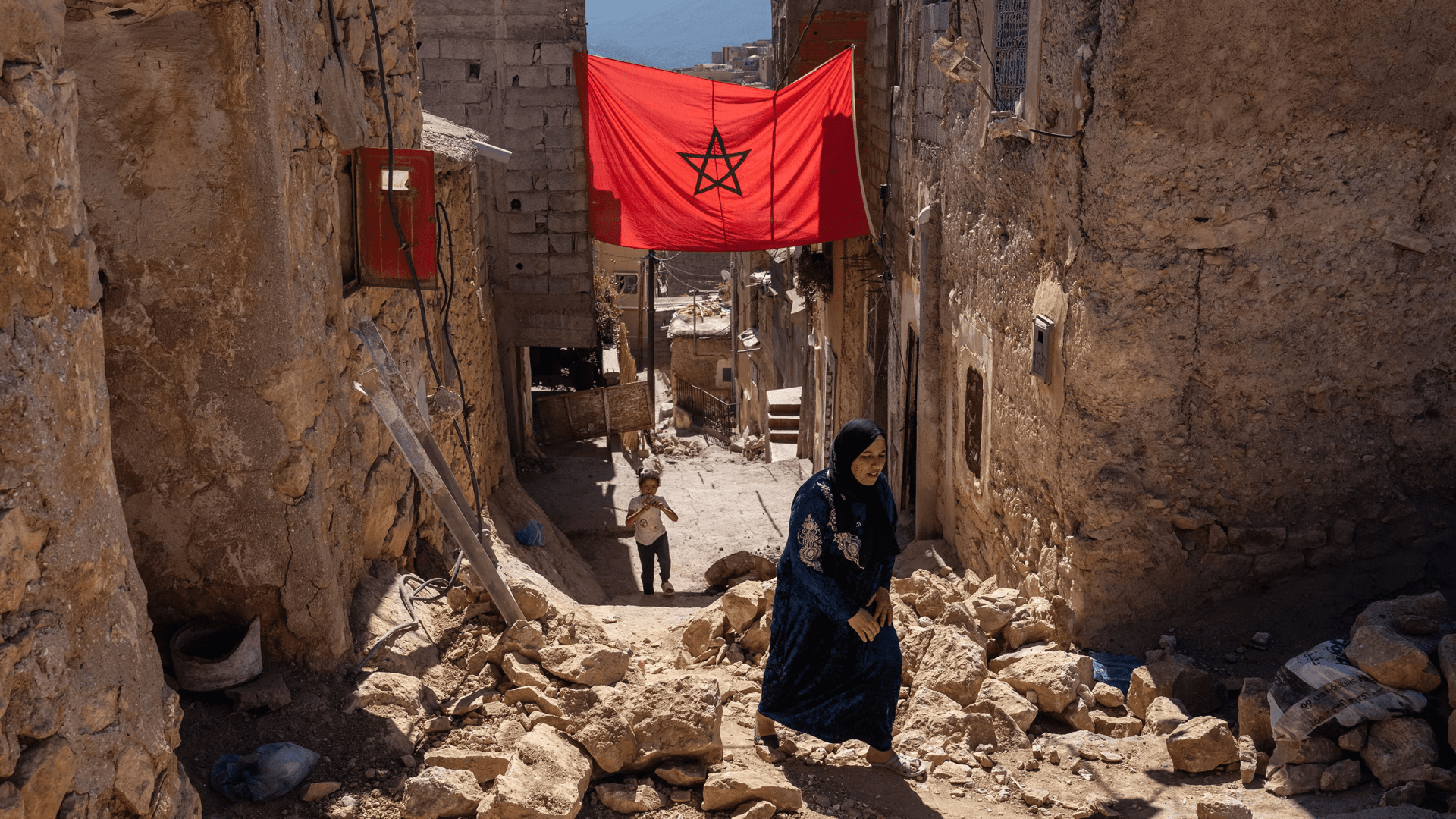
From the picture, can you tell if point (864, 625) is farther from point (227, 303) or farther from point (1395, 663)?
point (227, 303)

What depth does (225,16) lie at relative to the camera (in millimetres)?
2967

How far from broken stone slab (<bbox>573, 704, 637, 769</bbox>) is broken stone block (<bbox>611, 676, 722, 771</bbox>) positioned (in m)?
0.03

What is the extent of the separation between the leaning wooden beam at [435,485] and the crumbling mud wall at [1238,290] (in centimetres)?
237

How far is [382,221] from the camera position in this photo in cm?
404

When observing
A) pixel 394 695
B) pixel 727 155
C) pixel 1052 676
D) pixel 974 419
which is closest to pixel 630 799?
pixel 394 695

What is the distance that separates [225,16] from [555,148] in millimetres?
7026

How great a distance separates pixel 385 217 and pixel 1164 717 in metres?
3.32

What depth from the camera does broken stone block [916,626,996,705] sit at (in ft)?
13.8

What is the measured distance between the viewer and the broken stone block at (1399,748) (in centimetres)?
319

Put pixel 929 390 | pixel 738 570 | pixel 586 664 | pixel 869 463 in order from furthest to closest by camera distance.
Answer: pixel 738 570, pixel 929 390, pixel 586 664, pixel 869 463

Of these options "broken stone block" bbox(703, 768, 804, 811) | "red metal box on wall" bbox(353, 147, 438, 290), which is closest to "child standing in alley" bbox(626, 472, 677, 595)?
"red metal box on wall" bbox(353, 147, 438, 290)

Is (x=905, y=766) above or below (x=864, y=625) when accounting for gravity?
below

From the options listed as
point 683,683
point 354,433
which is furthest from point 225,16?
point 683,683

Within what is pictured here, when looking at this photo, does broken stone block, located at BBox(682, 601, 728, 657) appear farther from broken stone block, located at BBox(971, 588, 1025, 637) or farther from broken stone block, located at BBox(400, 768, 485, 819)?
broken stone block, located at BBox(400, 768, 485, 819)
